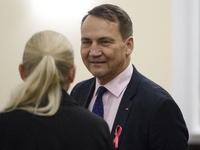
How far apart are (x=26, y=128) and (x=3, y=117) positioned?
3.5 inches

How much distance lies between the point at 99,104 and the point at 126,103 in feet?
0.58

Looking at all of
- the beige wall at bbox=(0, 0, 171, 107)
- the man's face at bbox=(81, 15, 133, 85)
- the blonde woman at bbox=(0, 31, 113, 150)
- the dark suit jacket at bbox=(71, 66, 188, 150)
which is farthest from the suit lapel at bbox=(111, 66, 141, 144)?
the beige wall at bbox=(0, 0, 171, 107)

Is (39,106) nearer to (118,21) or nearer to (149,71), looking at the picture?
(118,21)

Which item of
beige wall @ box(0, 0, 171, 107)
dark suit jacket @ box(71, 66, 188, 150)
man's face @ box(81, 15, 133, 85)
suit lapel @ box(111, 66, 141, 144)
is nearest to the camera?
dark suit jacket @ box(71, 66, 188, 150)

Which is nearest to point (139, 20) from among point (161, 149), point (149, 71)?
point (149, 71)

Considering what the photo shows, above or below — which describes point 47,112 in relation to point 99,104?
above

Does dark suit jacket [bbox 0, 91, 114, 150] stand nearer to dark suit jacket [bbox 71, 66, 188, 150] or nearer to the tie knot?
dark suit jacket [bbox 71, 66, 188, 150]

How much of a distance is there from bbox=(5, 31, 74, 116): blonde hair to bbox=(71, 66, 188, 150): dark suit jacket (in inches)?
21.9

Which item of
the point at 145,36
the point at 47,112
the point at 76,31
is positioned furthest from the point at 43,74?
the point at 145,36

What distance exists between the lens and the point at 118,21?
5.52ft

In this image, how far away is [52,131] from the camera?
3.29 ft

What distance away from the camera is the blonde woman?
3.28 ft

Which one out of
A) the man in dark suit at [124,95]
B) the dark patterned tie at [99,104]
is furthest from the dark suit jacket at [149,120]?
the dark patterned tie at [99,104]

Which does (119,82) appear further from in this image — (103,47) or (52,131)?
(52,131)
